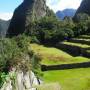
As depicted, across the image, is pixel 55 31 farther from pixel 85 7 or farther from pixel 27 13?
pixel 85 7

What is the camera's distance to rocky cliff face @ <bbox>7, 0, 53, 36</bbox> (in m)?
134

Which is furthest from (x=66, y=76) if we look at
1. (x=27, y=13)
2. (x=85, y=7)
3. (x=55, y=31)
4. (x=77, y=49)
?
(x=85, y=7)

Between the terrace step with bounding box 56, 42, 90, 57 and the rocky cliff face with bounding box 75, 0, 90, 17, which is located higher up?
the rocky cliff face with bounding box 75, 0, 90, 17

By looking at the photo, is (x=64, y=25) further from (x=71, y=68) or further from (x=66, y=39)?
(x=71, y=68)

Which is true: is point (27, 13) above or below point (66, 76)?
above

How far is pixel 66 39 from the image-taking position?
85.0 meters

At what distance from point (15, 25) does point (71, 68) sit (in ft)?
323

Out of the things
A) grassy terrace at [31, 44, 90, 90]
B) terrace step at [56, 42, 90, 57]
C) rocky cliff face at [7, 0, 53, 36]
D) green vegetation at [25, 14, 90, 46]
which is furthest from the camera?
rocky cliff face at [7, 0, 53, 36]

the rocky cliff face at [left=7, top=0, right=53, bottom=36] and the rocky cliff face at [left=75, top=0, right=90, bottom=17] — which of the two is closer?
the rocky cliff face at [left=7, top=0, right=53, bottom=36]

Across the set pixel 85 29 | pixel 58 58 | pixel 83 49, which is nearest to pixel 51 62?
pixel 58 58

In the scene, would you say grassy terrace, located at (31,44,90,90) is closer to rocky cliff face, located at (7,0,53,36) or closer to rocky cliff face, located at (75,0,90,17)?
rocky cliff face, located at (7,0,53,36)

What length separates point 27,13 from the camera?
452ft

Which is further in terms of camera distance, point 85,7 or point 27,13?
point 85,7

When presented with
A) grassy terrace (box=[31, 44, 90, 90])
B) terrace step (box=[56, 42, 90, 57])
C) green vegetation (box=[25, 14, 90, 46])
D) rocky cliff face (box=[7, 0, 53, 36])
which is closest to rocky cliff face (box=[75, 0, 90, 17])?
rocky cliff face (box=[7, 0, 53, 36])
